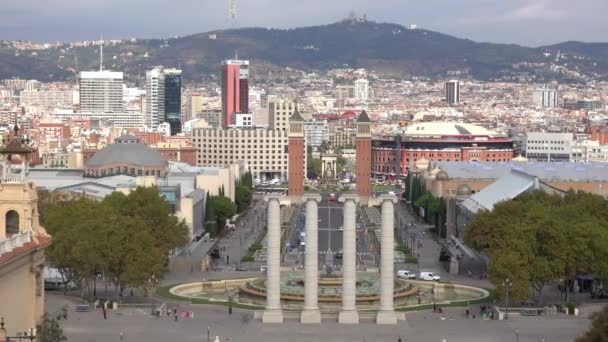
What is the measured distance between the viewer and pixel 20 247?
37.3 m

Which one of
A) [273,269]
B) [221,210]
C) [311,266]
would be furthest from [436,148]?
[311,266]

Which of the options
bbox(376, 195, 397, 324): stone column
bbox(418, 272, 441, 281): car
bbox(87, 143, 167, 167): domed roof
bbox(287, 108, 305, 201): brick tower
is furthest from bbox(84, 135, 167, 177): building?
bbox(376, 195, 397, 324): stone column

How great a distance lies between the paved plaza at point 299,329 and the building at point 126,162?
61.8 metres

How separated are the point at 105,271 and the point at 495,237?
20.3 metres

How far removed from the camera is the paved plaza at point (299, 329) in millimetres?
51406

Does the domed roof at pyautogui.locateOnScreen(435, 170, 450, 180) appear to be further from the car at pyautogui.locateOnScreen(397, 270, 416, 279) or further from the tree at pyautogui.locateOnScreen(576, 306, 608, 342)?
the tree at pyautogui.locateOnScreen(576, 306, 608, 342)

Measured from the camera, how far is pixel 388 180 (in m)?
190

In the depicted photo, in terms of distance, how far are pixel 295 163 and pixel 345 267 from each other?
291 ft

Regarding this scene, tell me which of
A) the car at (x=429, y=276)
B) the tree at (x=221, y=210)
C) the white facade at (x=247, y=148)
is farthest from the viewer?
the white facade at (x=247, y=148)

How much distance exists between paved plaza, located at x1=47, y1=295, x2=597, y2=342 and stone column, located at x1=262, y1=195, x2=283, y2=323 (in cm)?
57

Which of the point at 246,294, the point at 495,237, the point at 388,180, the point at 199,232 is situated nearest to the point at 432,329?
the point at 246,294

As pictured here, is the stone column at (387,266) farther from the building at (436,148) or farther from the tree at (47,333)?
the building at (436,148)

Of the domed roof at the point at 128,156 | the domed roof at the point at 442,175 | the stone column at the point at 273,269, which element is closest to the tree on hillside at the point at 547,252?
the stone column at the point at 273,269

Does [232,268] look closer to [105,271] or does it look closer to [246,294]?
Result: [246,294]
